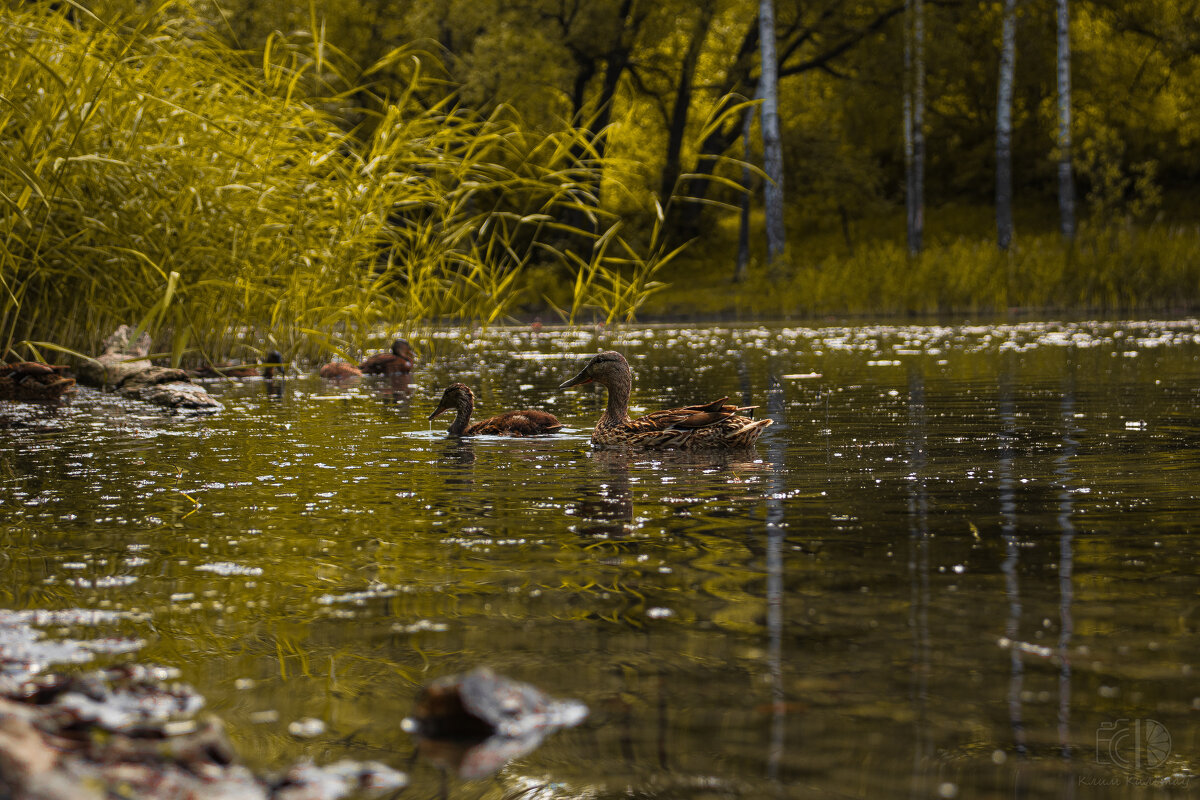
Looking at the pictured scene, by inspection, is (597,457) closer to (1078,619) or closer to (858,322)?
(1078,619)

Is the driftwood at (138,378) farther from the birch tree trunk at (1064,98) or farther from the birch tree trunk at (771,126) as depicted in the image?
the birch tree trunk at (1064,98)

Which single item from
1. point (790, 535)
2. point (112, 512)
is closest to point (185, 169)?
point (112, 512)

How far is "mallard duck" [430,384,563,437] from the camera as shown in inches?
375

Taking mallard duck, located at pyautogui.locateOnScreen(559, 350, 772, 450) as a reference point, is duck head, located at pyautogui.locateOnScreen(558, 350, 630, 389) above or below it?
above

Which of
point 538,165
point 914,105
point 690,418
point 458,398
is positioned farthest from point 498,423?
point 914,105

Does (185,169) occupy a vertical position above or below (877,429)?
above

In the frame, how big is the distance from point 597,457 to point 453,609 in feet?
13.8

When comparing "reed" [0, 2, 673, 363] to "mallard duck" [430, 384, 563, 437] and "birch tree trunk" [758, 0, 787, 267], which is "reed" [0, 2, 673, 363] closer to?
"mallard duck" [430, 384, 563, 437]

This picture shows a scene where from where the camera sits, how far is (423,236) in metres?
13.7

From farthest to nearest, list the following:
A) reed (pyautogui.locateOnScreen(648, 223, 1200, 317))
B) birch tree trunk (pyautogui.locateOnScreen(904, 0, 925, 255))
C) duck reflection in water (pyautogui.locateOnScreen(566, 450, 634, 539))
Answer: birch tree trunk (pyautogui.locateOnScreen(904, 0, 925, 255)) → reed (pyautogui.locateOnScreen(648, 223, 1200, 317)) → duck reflection in water (pyautogui.locateOnScreen(566, 450, 634, 539))

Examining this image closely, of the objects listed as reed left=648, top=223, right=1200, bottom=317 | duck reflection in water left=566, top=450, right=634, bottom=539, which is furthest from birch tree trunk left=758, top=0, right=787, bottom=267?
duck reflection in water left=566, top=450, right=634, bottom=539

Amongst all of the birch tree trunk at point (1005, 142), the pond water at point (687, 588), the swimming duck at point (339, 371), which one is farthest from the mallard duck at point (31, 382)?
the birch tree trunk at point (1005, 142)

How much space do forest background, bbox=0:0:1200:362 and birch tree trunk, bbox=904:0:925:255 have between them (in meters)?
0.22

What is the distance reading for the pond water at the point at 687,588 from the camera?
2.87 metres
